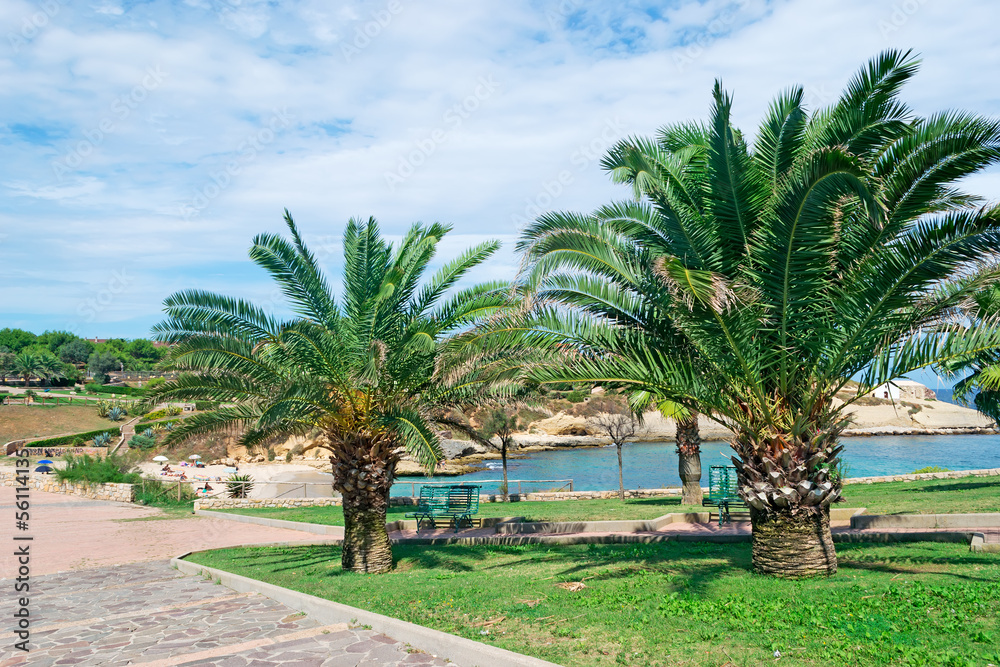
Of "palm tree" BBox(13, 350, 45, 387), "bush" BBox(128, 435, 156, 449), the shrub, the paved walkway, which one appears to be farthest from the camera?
"palm tree" BBox(13, 350, 45, 387)

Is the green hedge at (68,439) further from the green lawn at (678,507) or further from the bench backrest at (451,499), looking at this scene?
the bench backrest at (451,499)

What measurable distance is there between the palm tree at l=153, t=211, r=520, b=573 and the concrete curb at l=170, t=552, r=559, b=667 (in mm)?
1801

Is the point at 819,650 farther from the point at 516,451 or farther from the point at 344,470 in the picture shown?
the point at 516,451

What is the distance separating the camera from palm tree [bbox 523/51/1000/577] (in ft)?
23.4

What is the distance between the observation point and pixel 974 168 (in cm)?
707

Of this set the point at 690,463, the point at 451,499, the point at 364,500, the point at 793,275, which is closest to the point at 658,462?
the point at 690,463

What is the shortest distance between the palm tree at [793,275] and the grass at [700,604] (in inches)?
41.1

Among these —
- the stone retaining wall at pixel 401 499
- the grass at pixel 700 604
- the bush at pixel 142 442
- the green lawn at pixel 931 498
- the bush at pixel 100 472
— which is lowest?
the stone retaining wall at pixel 401 499

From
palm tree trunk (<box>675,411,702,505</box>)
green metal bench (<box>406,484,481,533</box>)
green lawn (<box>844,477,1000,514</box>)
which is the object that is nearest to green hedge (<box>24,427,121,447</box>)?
green metal bench (<box>406,484,481,533</box>)

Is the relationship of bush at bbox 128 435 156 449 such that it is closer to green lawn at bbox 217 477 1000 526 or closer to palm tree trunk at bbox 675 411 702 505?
green lawn at bbox 217 477 1000 526

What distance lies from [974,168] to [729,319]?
9.77 feet

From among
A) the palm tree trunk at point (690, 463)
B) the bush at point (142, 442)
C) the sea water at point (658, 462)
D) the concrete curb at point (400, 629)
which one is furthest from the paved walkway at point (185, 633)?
the bush at point (142, 442)

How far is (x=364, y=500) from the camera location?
11234 mm

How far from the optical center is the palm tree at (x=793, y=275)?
712 cm
